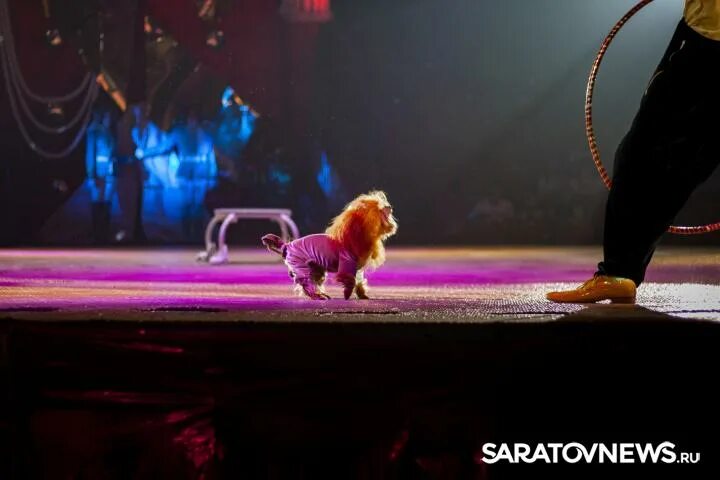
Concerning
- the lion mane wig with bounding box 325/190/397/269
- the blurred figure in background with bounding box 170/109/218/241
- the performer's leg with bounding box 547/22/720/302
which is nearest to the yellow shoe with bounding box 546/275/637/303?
the performer's leg with bounding box 547/22/720/302

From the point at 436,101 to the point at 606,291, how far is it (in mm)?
5864

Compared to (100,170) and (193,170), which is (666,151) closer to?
(193,170)

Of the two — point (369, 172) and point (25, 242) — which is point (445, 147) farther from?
point (25, 242)

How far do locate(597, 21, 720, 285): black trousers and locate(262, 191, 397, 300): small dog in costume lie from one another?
709 millimetres

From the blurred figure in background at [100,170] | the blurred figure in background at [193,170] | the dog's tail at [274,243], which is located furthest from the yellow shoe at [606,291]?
the blurred figure in background at [100,170]

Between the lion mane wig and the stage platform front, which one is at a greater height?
the lion mane wig

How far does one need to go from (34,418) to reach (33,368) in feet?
0.32

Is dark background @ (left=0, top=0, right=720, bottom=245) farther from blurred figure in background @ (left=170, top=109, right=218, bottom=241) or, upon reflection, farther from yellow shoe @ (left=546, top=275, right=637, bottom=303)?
yellow shoe @ (left=546, top=275, right=637, bottom=303)

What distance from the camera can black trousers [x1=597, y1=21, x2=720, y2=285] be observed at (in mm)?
1902

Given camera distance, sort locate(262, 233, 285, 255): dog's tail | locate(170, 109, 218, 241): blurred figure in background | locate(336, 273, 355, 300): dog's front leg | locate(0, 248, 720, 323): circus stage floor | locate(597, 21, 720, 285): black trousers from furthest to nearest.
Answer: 1. locate(170, 109, 218, 241): blurred figure in background
2. locate(262, 233, 285, 255): dog's tail
3. locate(336, 273, 355, 300): dog's front leg
4. locate(597, 21, 720, 285): black trousers
5. locate(0, 248, 720, 323): circus stage floor

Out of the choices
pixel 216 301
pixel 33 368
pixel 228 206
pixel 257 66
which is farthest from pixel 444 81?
pixel 33 368

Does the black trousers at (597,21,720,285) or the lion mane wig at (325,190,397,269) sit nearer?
the black trousers at (597,21,720,285)

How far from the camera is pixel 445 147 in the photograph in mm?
7742

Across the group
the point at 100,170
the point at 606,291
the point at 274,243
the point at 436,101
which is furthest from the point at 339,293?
the point at 100,170
